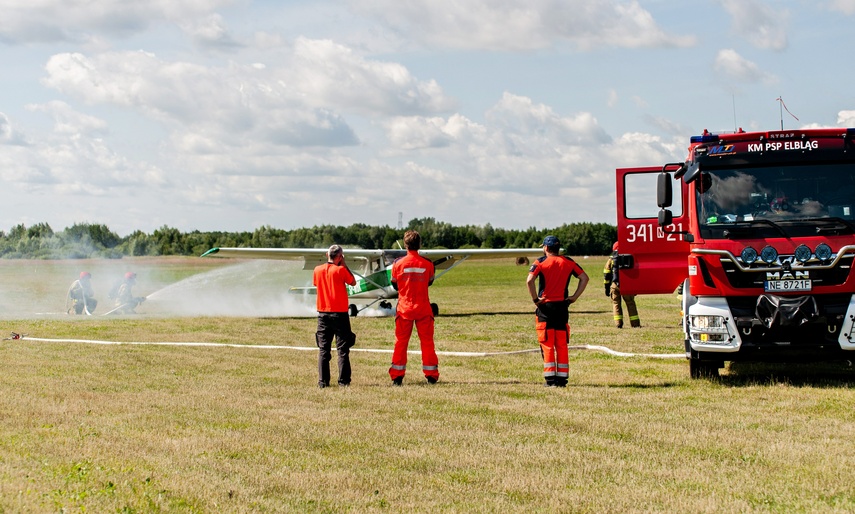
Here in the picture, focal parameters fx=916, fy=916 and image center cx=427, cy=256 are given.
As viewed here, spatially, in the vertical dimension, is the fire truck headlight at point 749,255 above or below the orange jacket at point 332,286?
above

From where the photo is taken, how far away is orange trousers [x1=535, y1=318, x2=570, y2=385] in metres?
10.9

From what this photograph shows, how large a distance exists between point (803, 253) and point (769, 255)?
347mm

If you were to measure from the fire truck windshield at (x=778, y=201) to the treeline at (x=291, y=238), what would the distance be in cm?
6650

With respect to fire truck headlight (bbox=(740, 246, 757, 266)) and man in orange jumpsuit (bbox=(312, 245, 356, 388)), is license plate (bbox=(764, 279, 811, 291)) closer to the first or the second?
fire truck headlight (bbox=(740, 246, 757, 266))

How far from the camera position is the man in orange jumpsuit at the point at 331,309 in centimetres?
1109

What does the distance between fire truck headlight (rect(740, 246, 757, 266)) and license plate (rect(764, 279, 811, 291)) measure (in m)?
0.28

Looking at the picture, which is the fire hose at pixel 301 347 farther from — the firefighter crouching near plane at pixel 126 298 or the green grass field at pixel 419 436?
the firefighter crouching near plane at pixel 126 298

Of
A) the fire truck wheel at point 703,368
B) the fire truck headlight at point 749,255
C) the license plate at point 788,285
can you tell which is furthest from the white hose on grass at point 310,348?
the fire truck headlight at point 749,255

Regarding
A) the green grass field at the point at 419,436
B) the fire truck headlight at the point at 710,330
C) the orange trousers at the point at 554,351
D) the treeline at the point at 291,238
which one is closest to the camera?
the green grass field at the point at 419,436

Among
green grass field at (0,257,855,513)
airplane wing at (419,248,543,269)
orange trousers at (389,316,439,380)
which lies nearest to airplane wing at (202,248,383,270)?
airplane wing at (419,248,543,269)

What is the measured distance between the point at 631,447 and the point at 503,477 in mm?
1452

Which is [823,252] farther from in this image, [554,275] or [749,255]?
[554,275]

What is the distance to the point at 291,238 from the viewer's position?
102812 millimetres

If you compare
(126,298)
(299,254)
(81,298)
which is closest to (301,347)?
(299,254)
